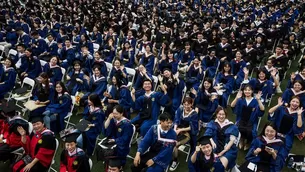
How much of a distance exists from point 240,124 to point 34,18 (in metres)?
9.73

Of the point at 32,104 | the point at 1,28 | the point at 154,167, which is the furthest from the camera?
the point at 1,28

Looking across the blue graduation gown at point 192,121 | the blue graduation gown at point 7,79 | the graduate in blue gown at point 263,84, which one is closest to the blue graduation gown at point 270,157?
the blue graduation gown at point 192,121

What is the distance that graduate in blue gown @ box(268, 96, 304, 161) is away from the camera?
432 centimetres

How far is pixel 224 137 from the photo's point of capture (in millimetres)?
4051

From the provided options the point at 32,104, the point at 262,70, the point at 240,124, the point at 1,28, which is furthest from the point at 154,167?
the point at 1,28

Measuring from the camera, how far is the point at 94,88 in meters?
6.04

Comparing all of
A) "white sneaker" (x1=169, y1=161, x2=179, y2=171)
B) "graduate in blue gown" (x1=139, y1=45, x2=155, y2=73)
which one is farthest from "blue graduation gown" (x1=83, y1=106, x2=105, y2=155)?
"graduate in blue gown" (x1=139, y1=45, x2=155, y2=73)

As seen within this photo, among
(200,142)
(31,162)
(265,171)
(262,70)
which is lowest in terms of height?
(31,162)

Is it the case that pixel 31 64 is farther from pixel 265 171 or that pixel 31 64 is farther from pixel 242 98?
pixel 265 171

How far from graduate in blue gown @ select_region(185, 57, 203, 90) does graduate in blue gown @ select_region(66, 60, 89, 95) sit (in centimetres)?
226

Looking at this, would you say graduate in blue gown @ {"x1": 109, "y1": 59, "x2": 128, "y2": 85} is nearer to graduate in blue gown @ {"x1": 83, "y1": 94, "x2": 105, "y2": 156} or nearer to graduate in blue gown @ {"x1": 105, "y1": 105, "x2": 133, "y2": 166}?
graduate in blue gown @ {"x1": 83, "y1": 94, "x2": 105, "y2": 156}

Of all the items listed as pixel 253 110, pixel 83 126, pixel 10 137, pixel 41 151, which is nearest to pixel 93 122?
pixel 83 126

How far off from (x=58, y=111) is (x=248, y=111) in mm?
→ 3239

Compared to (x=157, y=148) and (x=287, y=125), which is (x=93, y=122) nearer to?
(x=157, y=148)
